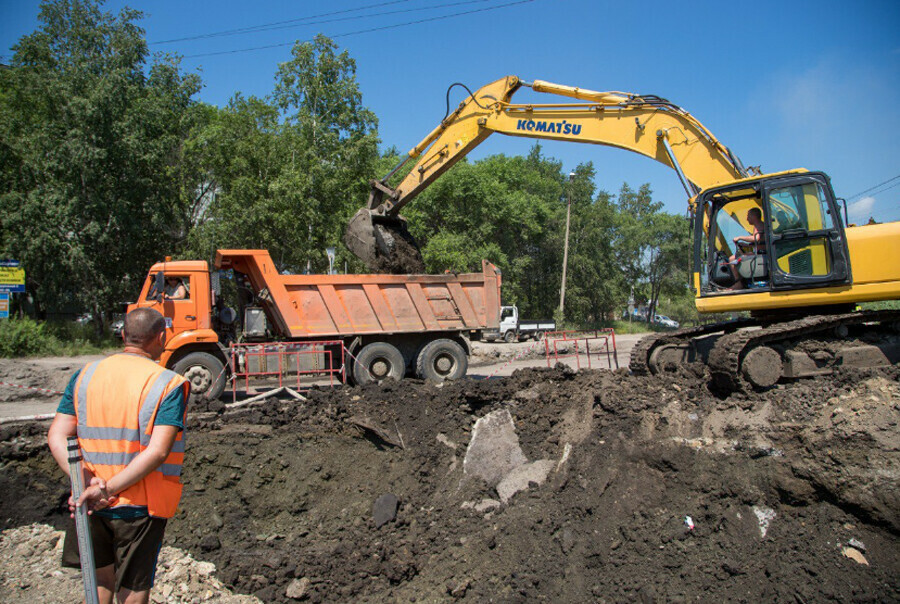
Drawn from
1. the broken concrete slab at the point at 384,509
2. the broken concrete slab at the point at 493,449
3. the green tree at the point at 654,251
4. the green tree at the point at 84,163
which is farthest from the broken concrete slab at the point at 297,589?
the green tree at the point at 654,251

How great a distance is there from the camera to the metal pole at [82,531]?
2.46 meters

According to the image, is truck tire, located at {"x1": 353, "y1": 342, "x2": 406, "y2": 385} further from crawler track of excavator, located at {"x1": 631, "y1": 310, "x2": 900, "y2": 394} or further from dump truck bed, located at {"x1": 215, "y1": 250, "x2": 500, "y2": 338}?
crawler track of excavator, located at {"x1": 631, "y1": 310, "x2": 900, "y2": 394}

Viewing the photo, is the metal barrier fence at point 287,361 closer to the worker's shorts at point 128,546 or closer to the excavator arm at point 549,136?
the excavator arm at point 549,136

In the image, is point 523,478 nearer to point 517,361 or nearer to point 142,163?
point 517,361

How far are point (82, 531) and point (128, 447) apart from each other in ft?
1.26

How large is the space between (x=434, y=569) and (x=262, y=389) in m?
6.86

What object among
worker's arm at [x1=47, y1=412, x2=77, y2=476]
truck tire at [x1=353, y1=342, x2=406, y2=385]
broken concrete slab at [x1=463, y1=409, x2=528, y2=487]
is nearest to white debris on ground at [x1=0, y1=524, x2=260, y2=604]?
worker's arm at [x1=47, y1=412, x2=77, y2=476]

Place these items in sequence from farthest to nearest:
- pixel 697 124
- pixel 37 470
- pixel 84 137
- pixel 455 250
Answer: pixel 455 250, pixel 84 137, pixel 697 124, pixel 37 470

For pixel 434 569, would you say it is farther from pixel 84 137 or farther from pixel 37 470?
pixel 84 137

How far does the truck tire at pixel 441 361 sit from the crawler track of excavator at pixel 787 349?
5.83m

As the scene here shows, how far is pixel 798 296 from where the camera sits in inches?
276

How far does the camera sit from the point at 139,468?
2623mm

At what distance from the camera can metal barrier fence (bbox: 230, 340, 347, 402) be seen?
10.6 m

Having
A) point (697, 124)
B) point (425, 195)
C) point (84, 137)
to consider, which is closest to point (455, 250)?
point (425, 195)
